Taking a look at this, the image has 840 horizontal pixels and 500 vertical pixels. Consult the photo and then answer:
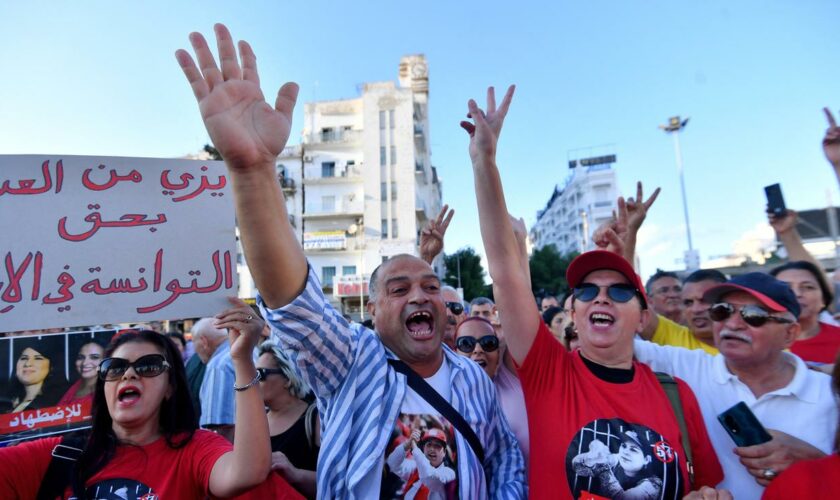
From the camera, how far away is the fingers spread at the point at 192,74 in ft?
5.26

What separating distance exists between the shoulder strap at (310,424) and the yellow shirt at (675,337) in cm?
267

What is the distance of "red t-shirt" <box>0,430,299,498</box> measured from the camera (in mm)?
1832

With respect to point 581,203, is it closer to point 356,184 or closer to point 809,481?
point 356,184

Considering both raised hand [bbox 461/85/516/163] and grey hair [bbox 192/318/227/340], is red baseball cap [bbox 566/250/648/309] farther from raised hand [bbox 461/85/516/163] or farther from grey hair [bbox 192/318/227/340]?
grey hair [bbox 192/318/227/340]

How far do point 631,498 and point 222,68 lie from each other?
2.19 m

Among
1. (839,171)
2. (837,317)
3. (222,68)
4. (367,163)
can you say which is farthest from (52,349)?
(367,163)

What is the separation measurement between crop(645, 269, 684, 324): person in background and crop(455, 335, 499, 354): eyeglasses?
85.8 inches

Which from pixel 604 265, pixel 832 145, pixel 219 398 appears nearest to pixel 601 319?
pixel 604 265

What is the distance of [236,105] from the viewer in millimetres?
1638

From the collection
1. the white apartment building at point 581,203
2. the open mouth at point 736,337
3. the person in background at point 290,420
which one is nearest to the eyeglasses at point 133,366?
the person in background at point 290,420

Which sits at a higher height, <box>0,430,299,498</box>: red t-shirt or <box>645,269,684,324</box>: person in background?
<box>645,269,684,324</box>: person in background

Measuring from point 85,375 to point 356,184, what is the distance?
113 ft

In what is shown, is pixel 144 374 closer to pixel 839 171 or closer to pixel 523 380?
pixel 523 380

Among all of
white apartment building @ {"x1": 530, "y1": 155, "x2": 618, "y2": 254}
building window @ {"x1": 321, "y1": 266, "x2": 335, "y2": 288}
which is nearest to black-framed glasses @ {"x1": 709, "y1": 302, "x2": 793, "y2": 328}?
building window @ {"x1": 321, "y1": 266, "x2": 335, "y2": 288}
